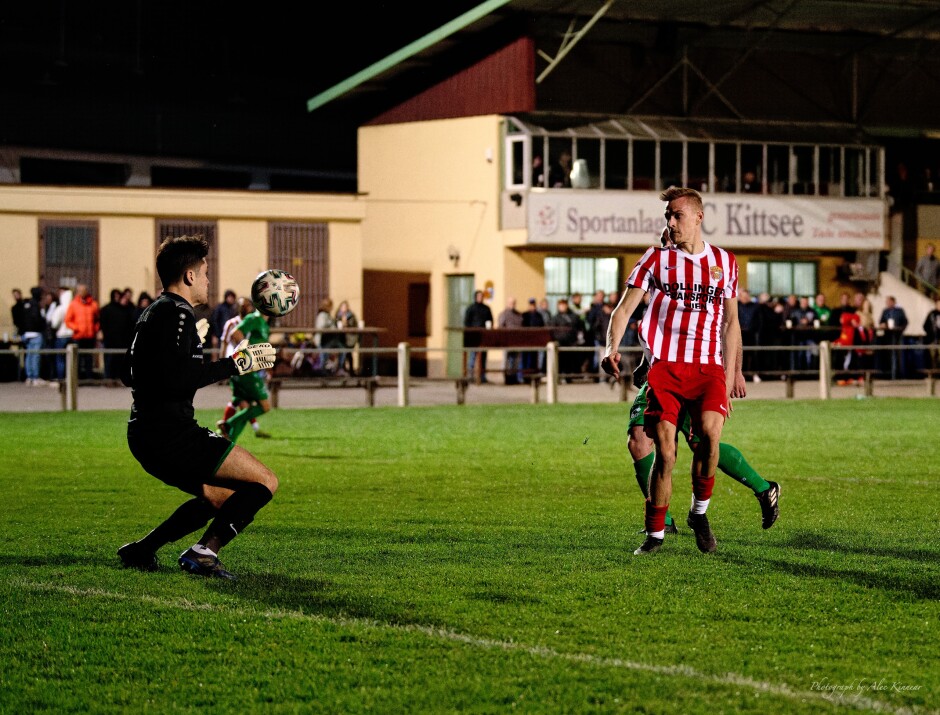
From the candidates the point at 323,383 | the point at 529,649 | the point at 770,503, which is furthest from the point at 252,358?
the point at 323,383

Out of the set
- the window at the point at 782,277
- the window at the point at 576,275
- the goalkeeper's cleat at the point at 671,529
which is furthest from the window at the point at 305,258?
the goalkeeper's cleat at the point at 671,529

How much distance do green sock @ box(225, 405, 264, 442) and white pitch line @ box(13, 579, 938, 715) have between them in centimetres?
854

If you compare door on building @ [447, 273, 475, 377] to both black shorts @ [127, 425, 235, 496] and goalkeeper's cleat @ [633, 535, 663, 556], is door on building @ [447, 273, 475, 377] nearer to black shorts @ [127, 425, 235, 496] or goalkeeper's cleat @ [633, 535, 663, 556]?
goalkeeper's cleat @ [633, 535, 663, 556]

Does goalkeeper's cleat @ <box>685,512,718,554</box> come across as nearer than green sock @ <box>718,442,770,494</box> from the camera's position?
Yes

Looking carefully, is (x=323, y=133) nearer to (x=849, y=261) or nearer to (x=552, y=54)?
(x=552, y=54)

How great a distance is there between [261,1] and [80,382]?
91.5 ft

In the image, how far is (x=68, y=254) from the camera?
3462 centimetres

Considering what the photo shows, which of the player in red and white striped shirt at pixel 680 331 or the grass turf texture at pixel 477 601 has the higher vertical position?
the player in red and white striped shirt at pixel 680 331

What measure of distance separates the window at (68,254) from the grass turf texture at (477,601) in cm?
2186

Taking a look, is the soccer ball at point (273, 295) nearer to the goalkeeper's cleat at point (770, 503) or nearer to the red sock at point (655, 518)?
the red sock at point (655, 518)

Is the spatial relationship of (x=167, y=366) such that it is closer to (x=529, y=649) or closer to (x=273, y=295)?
(x=273, y=295)

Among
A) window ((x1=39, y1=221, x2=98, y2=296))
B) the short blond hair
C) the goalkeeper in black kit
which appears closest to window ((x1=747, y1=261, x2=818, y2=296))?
window ((x1=39, y1=221, x2=98, y2=296))

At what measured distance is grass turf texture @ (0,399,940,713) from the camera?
5.38 meters

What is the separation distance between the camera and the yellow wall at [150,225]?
34.1 metres
